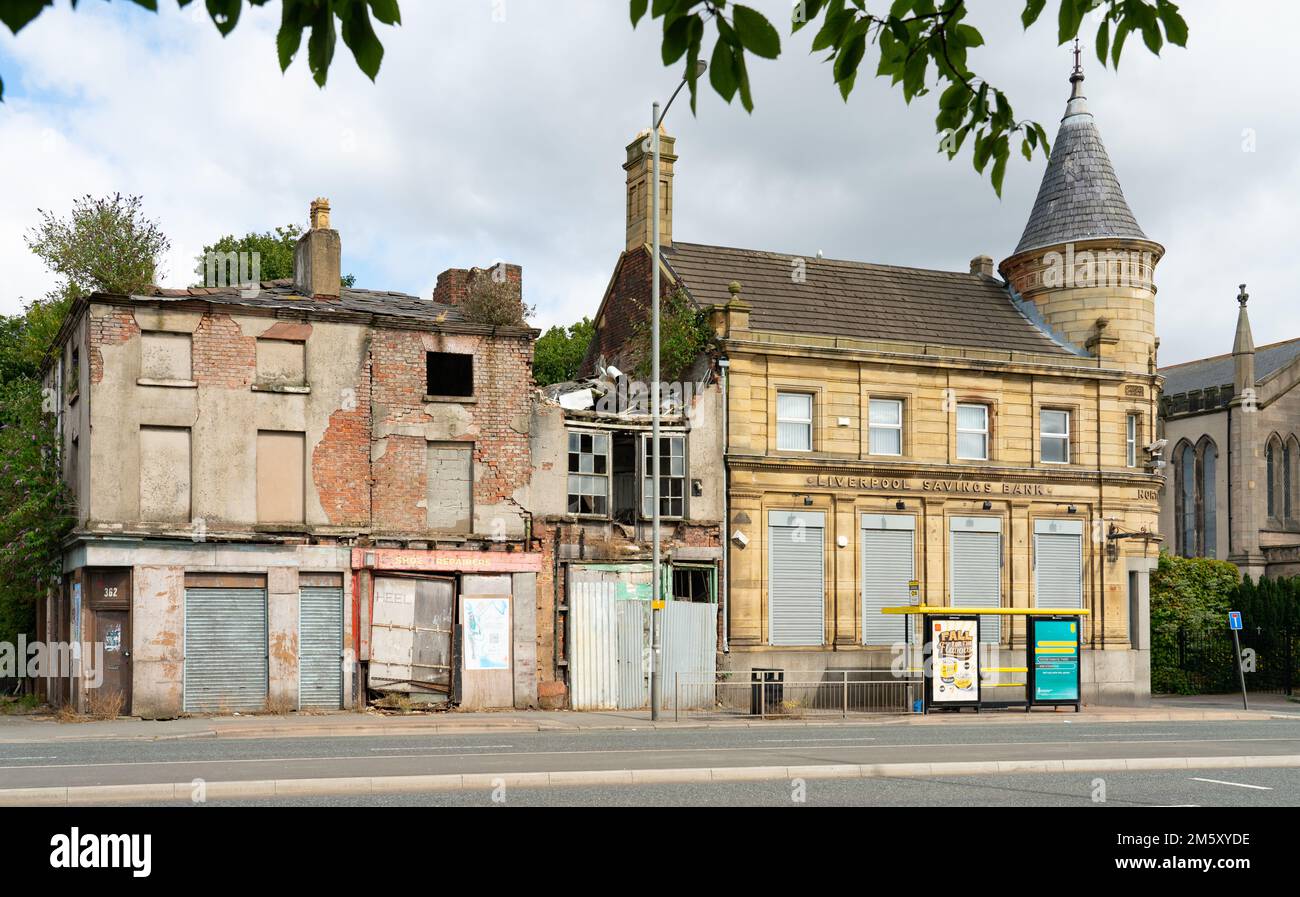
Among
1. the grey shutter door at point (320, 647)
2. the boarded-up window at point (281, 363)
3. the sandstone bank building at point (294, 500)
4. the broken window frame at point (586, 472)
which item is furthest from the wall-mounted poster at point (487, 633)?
the boarded-up window at point (281, 363)

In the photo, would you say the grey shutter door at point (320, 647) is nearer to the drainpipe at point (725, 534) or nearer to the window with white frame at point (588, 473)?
the window with white frame at point (588, 473)

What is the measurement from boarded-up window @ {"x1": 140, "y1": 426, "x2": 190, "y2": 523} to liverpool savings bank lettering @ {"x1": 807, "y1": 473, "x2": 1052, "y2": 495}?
622 inches

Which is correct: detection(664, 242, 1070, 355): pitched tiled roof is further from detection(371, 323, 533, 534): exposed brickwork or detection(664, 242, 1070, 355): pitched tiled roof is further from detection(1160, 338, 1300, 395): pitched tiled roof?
detection(1160, 338, 1300, 395): pitched tiled roof

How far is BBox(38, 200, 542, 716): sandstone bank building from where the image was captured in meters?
30.2

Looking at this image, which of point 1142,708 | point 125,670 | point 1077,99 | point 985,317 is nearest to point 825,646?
point 1142,708

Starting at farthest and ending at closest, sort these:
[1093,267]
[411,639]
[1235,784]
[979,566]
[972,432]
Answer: [1093,267]
[972,432]
[979,566]
[411,639]
[1235,784]

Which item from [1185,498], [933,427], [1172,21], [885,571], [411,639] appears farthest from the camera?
[1185,498]

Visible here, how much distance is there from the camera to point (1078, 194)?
43.3 m

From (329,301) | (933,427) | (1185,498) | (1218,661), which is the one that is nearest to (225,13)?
(329,301)

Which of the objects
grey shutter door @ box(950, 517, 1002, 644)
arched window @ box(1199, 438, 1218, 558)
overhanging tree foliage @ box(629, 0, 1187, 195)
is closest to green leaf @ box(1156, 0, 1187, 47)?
overhanging tree foliage @ box(629, 0, 1187, 195)

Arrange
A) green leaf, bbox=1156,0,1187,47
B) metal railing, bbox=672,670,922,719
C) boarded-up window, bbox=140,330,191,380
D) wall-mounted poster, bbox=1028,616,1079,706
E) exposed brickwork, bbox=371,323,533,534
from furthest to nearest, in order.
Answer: wall-mounted poster, bbox=1028,616,1079,706, exposed brickwork, bbox=371,323,533,534, metal railing, bbox=672,670,922,719, boarded-up window, bbox=140,330,191,380, green leaf, bbox=1156,0,1187,47

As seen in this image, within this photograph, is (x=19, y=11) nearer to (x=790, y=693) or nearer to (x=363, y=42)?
(x=363, y=42)

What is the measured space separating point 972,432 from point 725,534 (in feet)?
27.8
